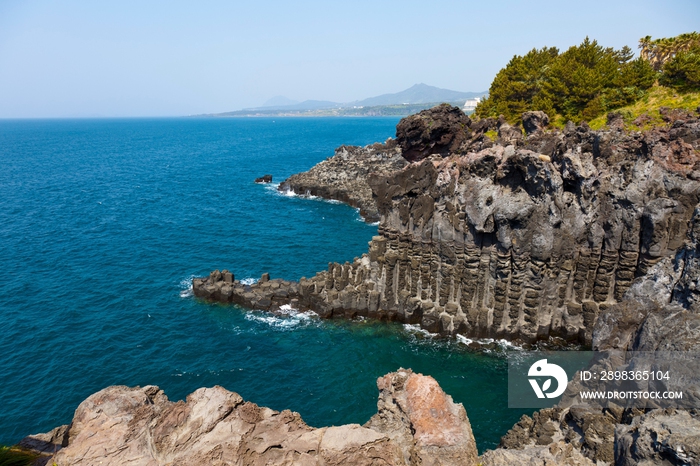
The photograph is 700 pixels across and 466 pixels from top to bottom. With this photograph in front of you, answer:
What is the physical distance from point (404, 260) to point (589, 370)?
22.0 meters

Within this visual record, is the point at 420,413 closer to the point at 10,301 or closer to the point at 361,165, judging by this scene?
the point at 10,301

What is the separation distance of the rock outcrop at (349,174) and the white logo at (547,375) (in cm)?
5444

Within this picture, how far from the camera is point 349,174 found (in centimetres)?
9762

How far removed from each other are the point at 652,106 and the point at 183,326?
6092 cm

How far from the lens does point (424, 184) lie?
4100 cm

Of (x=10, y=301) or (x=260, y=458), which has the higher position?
(x=260, y=458)

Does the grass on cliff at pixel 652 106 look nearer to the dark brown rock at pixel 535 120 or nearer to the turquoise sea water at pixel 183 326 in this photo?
the dark brown rock at pixel 535 120

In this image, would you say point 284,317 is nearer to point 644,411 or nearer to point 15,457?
point 15,457

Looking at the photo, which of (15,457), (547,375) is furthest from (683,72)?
(15,457)

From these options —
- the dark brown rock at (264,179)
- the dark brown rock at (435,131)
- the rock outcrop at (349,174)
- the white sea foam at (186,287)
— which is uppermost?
the dark brown rock at (435,131)

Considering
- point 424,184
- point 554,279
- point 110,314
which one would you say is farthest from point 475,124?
point 110,314

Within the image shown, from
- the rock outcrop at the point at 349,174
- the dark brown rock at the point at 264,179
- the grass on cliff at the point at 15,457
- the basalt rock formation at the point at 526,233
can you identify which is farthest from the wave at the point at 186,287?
the dark brown rock at the point at 264,179

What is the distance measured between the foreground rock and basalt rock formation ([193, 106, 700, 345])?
80.6 feet

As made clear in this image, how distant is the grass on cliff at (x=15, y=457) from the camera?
13.8 meters
